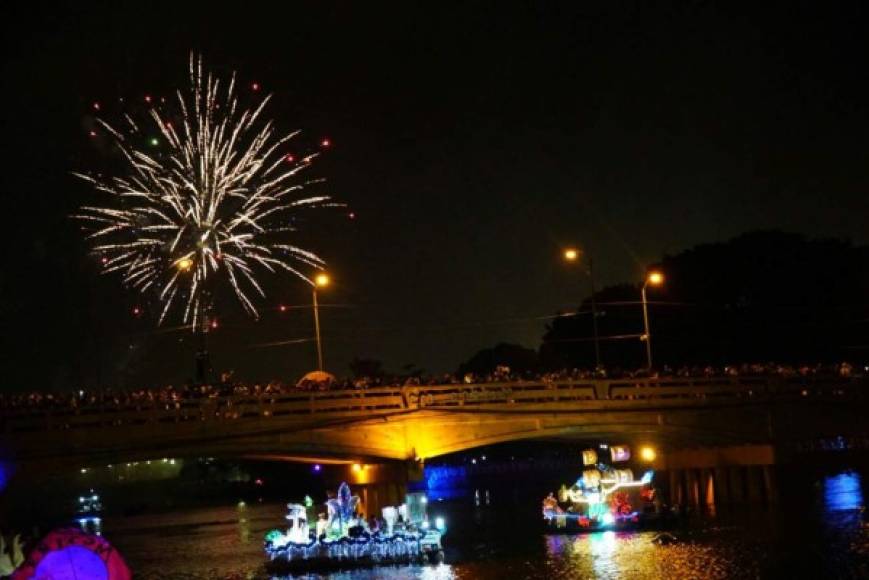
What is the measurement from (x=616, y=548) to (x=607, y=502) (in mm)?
7738

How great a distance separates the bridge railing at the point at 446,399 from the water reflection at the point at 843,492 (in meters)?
5.56

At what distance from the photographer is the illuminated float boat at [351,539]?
49.3 metres

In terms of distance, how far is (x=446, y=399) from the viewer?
56.3 metres

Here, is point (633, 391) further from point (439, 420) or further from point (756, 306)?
point (756, 306)

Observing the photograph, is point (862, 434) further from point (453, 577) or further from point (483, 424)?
point (453, 577)

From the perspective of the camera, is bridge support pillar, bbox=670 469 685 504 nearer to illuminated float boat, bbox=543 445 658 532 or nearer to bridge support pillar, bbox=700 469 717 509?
bridge support pillar, bbox=700 469 717 509

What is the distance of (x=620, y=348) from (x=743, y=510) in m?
45.0

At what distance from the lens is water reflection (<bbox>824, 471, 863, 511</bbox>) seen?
212 ft

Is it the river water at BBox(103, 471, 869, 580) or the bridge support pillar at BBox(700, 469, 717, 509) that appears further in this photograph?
the bridge support pillar at BBox(700, 469, 717, 509)

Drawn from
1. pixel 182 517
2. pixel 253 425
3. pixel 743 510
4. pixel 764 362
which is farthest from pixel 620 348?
pixel 253 425

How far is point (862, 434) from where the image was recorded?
2638 inches

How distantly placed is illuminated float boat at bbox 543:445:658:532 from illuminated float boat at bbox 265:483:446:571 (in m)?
9.89

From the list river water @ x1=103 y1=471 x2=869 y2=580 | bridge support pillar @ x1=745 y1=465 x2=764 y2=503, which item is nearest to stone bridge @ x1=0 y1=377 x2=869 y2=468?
bridge support pillar @ x1=745 y1=465 x2=764 y2=503

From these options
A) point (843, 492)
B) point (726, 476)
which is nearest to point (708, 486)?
point (726, 476)
